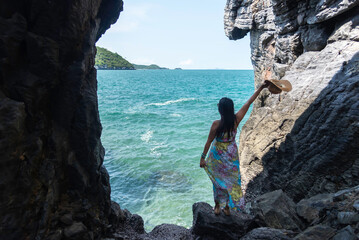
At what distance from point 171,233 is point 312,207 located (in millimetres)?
4276

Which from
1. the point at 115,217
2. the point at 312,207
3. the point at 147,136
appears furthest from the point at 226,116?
the point at 147,136

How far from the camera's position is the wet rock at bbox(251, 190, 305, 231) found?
5.32 m

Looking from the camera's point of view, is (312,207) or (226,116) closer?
(226,116)

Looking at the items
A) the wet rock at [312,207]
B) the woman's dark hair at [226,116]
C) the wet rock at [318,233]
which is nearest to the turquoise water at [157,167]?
the wet rock at [312,207]

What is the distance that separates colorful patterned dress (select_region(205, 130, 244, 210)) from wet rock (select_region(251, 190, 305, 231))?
489 millimetres

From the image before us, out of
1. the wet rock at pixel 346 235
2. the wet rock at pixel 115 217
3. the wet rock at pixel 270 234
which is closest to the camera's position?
the wet rock at pixel 346 235

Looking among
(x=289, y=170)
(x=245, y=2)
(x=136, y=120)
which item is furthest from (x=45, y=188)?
(x=136, y=120)

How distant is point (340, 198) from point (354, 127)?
2.02 metres

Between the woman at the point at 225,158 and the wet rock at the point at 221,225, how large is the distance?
39 centimetres

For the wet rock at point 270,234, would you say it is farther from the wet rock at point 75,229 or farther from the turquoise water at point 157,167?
the turquoise water at point 157,167

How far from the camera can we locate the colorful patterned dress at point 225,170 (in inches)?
216

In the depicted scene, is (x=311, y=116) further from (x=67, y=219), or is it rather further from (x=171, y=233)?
(x=67, y=219)

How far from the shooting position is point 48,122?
502 cm

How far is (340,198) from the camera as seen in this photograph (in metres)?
4.84
